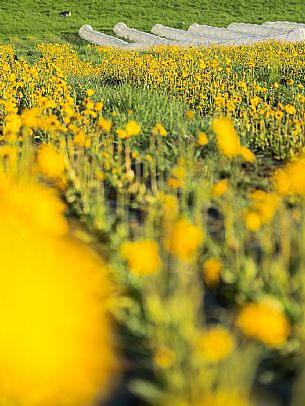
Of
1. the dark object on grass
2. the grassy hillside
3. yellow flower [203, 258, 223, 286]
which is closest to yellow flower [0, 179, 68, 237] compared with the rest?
yellow flower [203, 258, 223, 286]

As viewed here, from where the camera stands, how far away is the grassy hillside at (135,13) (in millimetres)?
28681

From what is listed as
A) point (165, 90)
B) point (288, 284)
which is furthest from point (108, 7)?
point (288, 284)

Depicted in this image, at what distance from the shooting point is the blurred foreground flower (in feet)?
6.44

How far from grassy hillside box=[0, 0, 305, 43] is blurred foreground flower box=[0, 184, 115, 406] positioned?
25.2m

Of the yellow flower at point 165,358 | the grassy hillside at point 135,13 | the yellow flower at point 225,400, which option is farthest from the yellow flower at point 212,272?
the grassy hillside at point 135,13

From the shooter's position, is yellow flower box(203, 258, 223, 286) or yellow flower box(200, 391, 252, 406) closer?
yellow flower box(200, 391, 252, 406)

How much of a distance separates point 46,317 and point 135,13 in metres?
32.5

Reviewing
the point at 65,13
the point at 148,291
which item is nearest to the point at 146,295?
the point at 148,291

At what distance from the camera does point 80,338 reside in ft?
7.09

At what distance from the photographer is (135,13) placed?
3269 centimetres

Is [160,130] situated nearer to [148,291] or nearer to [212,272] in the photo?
[148,291]

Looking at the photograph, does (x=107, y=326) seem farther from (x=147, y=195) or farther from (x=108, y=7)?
(x=108, y=7)

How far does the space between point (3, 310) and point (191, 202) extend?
7.27ft

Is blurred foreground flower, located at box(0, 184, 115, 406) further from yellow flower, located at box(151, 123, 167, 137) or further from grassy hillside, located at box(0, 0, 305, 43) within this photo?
grassy hillside, located at box(0, 0, 305, 43)
